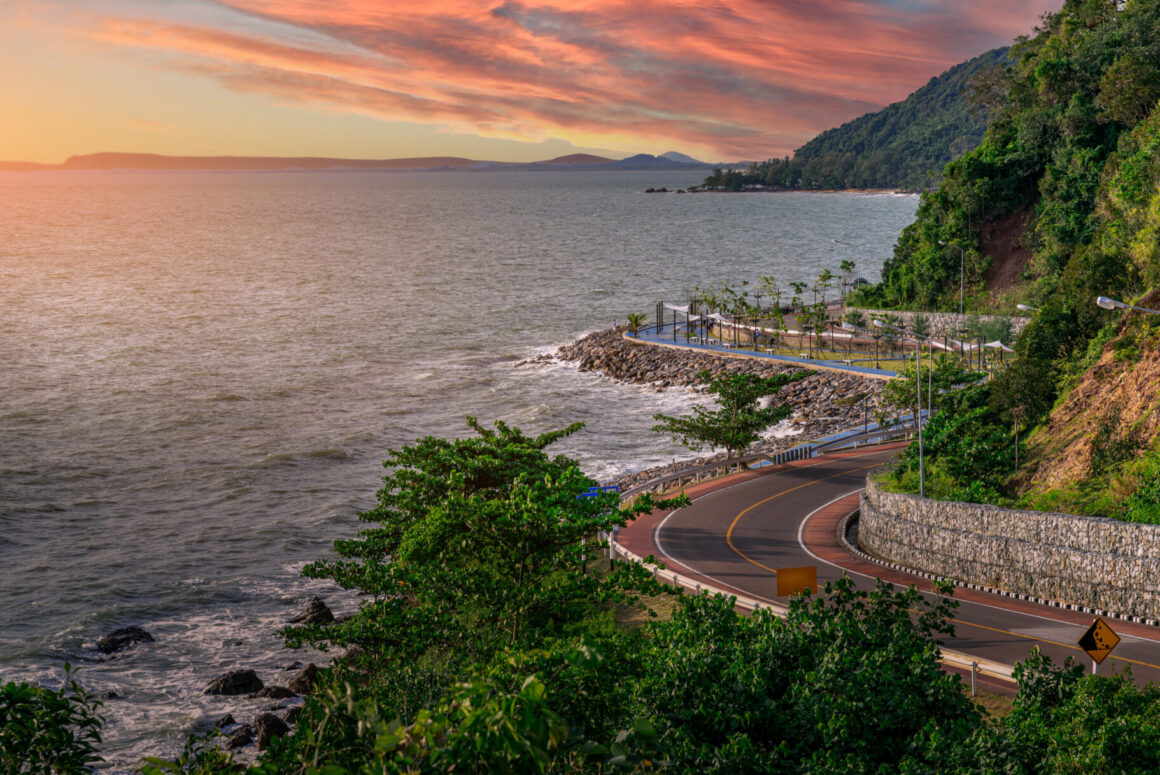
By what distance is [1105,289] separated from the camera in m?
47.3

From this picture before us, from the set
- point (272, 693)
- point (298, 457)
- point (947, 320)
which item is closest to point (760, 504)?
point (272, 693)

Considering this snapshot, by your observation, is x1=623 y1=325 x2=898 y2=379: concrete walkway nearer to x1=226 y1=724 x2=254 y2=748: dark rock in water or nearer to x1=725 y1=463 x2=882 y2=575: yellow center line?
x1=725 y1=463 x2=882 y2=575: yellow center line

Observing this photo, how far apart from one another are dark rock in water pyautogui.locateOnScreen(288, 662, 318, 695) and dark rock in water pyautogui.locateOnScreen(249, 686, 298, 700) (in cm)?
23

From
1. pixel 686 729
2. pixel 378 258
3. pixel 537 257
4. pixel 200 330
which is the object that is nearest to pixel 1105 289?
pixel 686 729

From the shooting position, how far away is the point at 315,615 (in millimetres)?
35906

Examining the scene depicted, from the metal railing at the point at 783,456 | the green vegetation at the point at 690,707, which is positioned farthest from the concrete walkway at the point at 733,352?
the green vegetation at the point at 690,707

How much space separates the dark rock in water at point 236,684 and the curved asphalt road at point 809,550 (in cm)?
1481

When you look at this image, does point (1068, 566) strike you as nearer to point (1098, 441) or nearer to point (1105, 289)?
point (1098, 441)

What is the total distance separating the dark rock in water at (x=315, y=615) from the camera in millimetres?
35537

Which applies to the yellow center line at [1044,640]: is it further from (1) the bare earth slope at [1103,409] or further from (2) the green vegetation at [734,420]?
(2) the green vegetation at [734,420]

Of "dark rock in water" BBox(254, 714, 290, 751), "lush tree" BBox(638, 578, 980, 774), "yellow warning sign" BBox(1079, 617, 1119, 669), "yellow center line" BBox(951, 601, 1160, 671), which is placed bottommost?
"dark rock in water" BBox(254, 714, 290, 751)

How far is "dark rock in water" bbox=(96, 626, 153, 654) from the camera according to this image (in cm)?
3366

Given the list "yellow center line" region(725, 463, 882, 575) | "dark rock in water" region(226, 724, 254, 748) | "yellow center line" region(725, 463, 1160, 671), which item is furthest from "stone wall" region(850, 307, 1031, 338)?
"dark rock in water" region(226, 724, 254, 748)

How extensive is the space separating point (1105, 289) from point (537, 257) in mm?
134240
